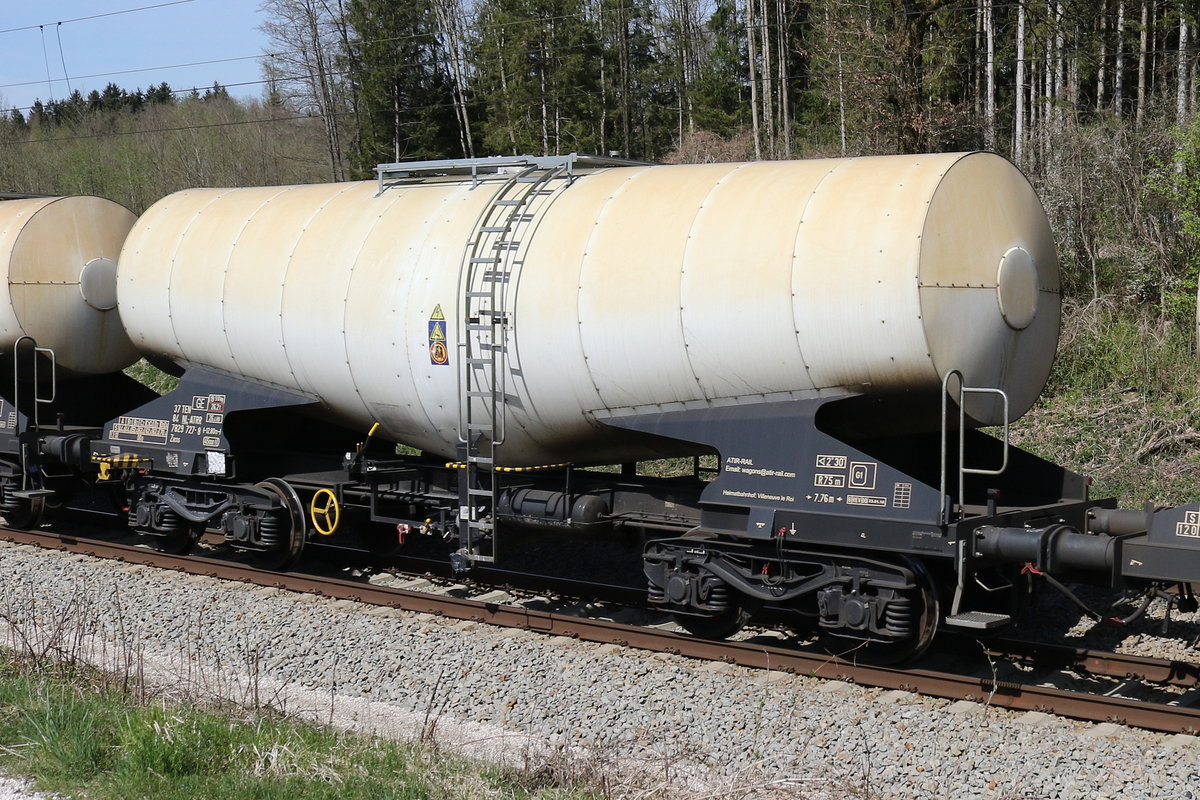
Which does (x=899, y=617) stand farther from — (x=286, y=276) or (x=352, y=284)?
(x=286, y=276)

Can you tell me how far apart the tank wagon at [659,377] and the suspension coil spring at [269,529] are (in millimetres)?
19

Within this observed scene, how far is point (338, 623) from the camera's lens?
9.67m

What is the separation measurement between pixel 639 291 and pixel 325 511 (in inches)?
169

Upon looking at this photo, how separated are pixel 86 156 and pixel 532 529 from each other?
131 ft

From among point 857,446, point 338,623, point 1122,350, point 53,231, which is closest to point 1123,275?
point 1122,350

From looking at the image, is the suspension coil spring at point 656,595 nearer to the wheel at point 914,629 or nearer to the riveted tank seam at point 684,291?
the wheel at point 914,629

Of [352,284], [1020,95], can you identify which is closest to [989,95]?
[1020,95]

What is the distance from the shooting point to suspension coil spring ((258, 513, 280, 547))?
11.0 m

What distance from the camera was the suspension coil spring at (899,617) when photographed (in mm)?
7664

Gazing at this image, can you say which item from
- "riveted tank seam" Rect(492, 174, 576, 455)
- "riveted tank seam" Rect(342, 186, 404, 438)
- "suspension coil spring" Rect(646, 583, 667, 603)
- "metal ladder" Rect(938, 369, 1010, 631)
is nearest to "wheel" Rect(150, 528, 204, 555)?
"riveted tank seam" Rect(342, 186, 404, 438)

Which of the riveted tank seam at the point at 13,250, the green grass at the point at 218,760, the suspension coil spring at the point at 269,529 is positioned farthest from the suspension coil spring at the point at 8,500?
the green grass at the point at 218,760

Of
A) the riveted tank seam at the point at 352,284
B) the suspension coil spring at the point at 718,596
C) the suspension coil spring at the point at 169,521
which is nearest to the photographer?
the suspension coil spring at the point at 718,596

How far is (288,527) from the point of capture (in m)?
11.2

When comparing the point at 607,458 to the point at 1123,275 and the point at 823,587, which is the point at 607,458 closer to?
the point at 823,587
